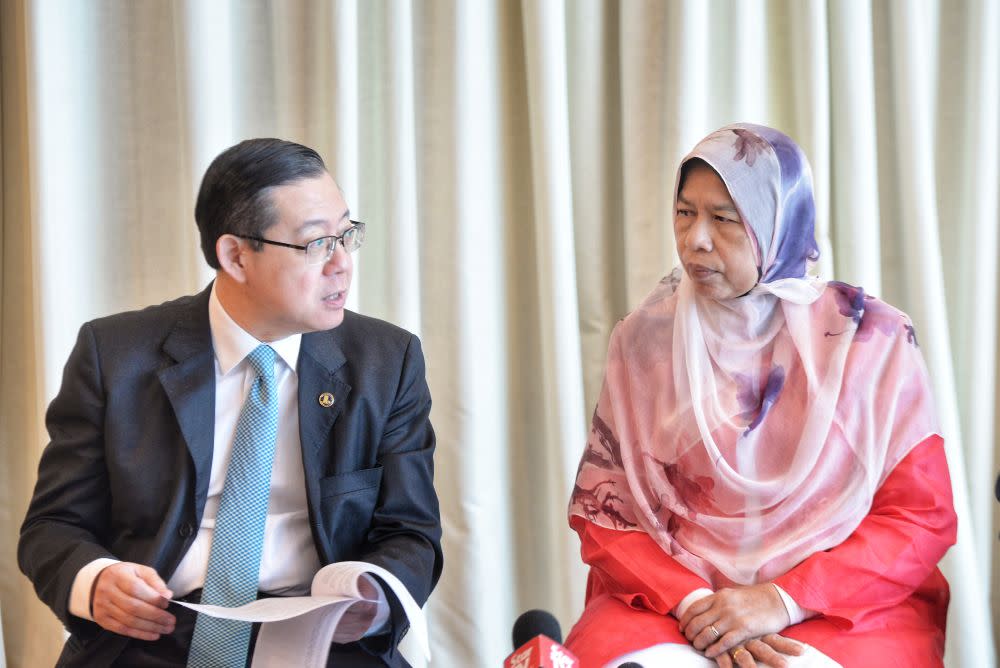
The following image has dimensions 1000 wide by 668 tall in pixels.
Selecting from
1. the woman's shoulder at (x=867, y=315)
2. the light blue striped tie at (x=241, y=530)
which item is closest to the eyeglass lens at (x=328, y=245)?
the light blue striped tie at (x=241, y=530)

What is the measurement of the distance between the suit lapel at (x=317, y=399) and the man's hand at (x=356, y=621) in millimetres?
216

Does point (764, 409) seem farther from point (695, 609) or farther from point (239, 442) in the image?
point (239, 442)

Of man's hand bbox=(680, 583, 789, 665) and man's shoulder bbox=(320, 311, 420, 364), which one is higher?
man's shoulder bbox=(320, 311, 420, 364)

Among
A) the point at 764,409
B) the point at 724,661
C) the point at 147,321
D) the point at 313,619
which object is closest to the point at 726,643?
the point at 724,661

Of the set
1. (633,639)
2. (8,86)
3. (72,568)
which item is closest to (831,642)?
(633,639)

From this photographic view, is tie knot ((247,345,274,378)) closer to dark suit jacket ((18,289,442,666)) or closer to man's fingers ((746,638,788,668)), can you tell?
dark suit jacket ((18,289,442,666))

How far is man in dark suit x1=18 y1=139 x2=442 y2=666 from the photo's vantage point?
6.34 feet

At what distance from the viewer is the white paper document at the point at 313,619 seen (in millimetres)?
1697

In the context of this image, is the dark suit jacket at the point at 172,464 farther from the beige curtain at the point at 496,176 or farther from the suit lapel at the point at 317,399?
the beige curtain at the point at 496,176

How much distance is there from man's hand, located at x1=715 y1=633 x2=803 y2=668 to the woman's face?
0.66m

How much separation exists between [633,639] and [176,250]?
5.72ft

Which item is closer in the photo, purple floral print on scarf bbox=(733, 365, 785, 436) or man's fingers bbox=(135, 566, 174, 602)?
man's fingers bbox=(135, 566, 174, 602)

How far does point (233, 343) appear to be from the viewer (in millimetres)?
2031

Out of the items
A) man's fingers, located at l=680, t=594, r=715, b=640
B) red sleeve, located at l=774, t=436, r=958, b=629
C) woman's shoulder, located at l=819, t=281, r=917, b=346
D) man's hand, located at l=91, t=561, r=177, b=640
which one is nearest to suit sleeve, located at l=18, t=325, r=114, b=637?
man's hand, located at l=91, t=561, r=177, b=640
